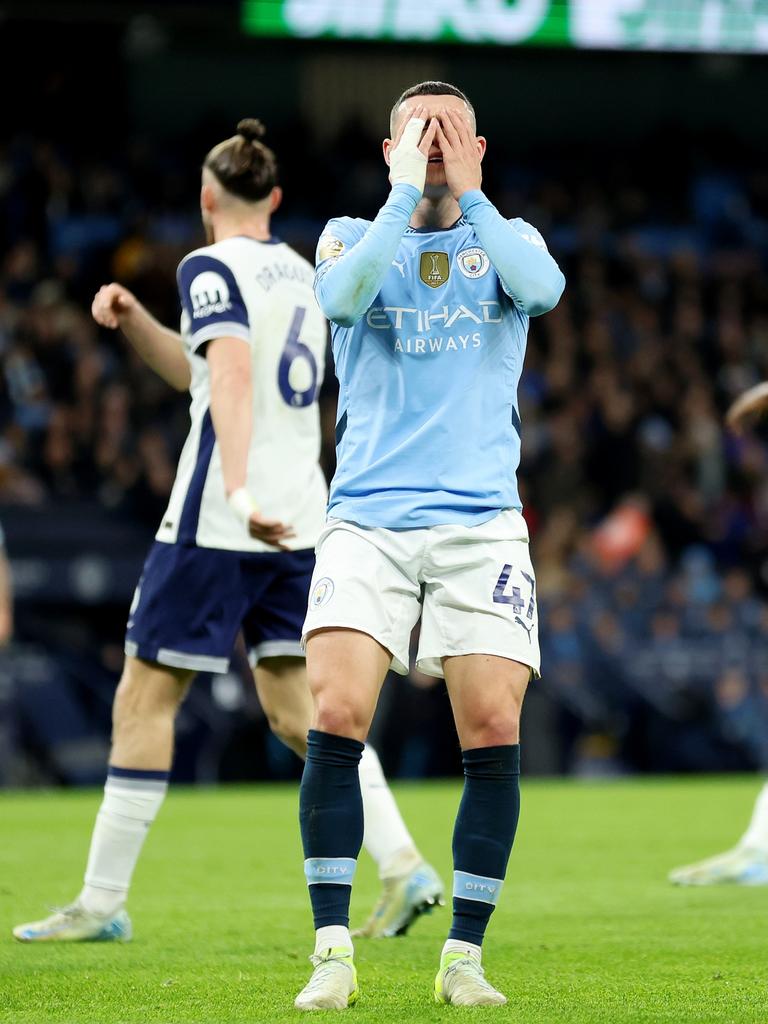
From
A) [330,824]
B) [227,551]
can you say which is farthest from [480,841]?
[227,551]

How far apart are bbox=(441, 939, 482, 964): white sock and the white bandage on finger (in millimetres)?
1771

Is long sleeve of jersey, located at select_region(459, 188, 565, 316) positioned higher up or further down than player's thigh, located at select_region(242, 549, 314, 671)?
higher up

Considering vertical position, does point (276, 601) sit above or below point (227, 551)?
below

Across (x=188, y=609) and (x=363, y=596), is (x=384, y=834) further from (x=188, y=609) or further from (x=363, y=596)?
(x=363, y=596)

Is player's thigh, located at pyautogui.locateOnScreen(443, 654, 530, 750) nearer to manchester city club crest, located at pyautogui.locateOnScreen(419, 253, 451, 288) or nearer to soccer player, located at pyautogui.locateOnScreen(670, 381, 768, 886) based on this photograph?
manchester city club crest, located at pyautogui.locateOnScreen(419, 253, 451, 288)

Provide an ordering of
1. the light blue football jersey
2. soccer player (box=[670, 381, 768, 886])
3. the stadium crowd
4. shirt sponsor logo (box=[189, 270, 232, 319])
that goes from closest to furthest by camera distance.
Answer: the light blue football jersey
shirt sponsor logo (box=[189, 270, 232, 319])
soccer player (box=[670, 381, 768, 886])
the stadium crowd

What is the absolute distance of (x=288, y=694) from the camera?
5.34m

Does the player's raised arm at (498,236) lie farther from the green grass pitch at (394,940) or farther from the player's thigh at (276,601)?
the green grass pitch at (394,940)

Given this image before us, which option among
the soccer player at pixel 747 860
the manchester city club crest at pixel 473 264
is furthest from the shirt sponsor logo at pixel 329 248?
the soccer player at pixel 747 860

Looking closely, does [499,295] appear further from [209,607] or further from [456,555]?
[209,607]

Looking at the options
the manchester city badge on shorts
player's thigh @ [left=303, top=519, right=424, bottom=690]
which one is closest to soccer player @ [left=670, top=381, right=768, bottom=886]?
player's thigh @ [left=303, top=519, right=424, bottom=690]

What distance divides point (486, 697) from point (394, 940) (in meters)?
1.55

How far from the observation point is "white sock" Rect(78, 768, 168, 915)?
5.19 metres

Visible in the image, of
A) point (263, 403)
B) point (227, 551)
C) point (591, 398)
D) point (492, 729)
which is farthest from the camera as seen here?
point (591, 398)
